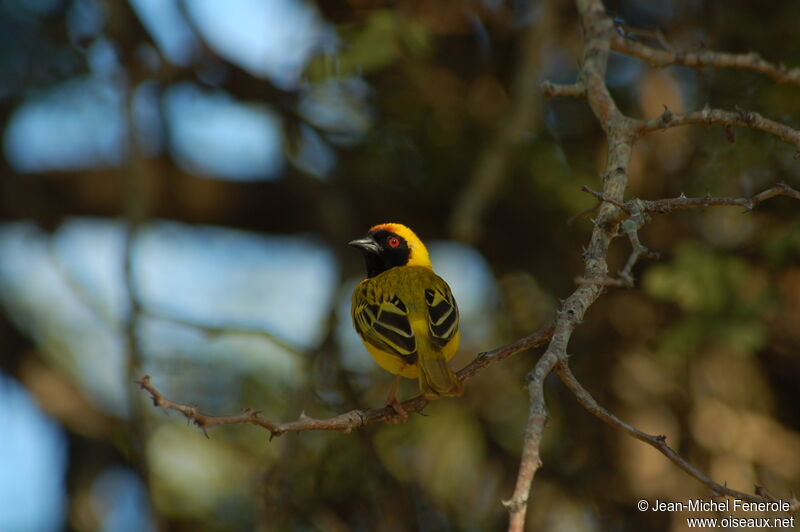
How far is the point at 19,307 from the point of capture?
6332 millimetres

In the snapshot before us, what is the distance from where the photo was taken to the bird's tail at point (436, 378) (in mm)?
3234

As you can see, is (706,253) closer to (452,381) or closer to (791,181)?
(791,181)

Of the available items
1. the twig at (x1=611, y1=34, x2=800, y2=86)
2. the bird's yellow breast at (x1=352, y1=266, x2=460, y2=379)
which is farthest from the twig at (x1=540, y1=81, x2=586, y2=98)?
the bird's yellow breast at (x1=352, y1=266, x2=460, y2=379)

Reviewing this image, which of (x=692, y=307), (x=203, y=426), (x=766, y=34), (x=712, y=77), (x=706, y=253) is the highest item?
(x=766, y=34)

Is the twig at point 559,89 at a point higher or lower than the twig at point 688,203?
higher

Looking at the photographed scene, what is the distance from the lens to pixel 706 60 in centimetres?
323

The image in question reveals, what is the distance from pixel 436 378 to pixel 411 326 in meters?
0.45

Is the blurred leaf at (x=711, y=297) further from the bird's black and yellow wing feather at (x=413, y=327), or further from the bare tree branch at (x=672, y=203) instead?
the bare tree branch at (x=672, y=203)

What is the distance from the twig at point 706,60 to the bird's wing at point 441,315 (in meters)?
1.27

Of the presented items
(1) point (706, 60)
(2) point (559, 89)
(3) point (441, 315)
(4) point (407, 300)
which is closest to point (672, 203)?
(2) point (559, 89)

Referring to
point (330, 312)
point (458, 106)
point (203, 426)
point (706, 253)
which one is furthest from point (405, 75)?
point (203, 426)

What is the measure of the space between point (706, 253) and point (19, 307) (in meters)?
4.63

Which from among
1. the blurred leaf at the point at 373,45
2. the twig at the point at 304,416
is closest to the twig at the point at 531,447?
the twig at the point at 304,416

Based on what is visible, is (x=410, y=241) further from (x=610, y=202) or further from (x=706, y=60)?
(x=610, y=202)
